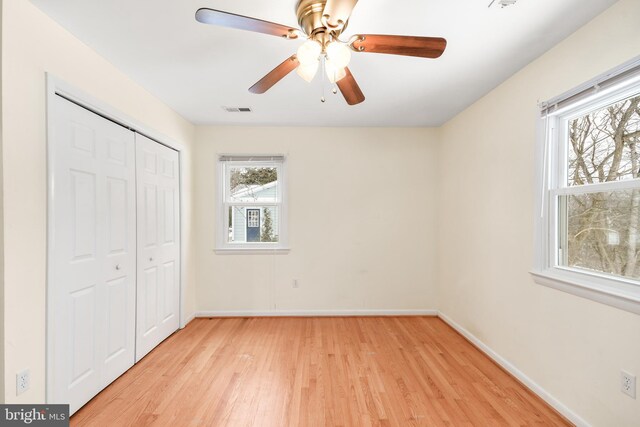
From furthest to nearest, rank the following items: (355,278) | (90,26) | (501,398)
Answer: (355,278) < (501,398) < (90,26)

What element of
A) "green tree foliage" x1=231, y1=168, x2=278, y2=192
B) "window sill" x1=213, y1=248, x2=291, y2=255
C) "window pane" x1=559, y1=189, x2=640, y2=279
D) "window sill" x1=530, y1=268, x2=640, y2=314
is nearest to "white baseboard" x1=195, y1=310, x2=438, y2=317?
"window sill" x1=213, y1=248, x2=291, y2=255

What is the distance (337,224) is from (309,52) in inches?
102

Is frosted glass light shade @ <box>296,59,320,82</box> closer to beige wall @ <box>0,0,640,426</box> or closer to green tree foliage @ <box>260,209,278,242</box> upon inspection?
beige wall @ <box>0,0,640,426</box>

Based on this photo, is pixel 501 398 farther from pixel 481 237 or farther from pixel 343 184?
pixel 343 184

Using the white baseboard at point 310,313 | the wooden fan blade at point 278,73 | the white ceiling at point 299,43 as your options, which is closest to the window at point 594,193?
the white ceiling at point 299,43

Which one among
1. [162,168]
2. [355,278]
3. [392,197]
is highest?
[162,168]

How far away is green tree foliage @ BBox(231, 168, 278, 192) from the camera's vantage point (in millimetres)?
3875

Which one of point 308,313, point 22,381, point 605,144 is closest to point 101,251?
point 22,381

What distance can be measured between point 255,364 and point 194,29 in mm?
2604

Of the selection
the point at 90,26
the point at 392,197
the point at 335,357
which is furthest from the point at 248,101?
the point at 335,357

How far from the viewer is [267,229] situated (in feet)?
12.7

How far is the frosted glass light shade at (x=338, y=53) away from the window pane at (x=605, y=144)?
1.66 metres

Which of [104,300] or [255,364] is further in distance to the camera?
[255,364]

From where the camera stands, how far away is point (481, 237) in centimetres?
291
